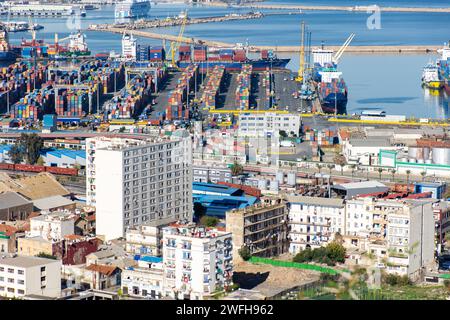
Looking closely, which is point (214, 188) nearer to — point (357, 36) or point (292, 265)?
point (292, 265)

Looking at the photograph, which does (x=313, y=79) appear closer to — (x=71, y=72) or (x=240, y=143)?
(x=71, y=72)

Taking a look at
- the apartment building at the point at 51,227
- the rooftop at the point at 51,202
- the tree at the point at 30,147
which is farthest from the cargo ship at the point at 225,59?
the apartment building at the point at 51,227

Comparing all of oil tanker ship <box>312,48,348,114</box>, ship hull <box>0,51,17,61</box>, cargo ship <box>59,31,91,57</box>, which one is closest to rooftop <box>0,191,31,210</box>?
oil tanker ship <box>312,48,348,114</box>

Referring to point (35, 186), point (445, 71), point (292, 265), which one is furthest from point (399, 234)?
point (445, 71)

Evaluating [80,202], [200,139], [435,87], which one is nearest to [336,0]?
[435,87]
